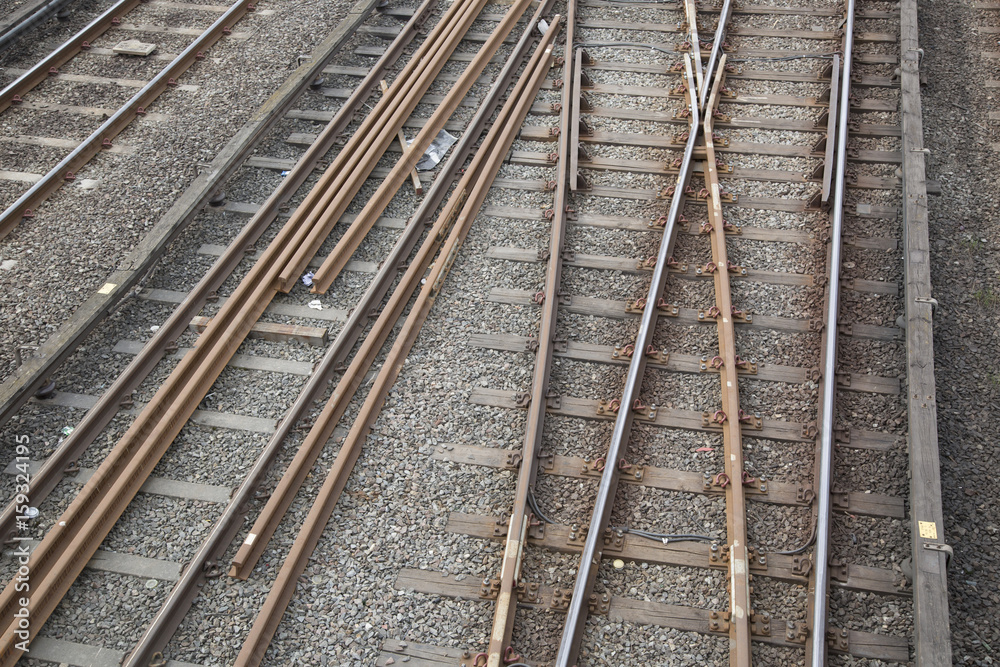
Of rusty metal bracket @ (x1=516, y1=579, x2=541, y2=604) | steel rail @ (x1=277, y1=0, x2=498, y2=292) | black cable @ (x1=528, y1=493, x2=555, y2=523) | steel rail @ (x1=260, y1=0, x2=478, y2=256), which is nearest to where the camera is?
rusty metal bracket @ (x1=516, y1=579, x2=541, y2=604)

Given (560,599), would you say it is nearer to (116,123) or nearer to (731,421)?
(731,421)

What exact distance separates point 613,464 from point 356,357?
2.50 metres

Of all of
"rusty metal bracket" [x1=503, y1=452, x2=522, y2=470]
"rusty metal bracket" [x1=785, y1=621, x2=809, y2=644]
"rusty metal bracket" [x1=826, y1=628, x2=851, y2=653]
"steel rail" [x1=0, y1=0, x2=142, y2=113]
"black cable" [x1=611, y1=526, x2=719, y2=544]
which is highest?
"steel rail" [x1=0, y1=0, x2=142, y2=113]

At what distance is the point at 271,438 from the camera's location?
6.92 meters

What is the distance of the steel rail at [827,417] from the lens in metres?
5.50

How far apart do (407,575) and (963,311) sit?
5.76 meters

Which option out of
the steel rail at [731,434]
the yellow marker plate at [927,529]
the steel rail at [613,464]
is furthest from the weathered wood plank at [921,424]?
the steel rail at [613,464]

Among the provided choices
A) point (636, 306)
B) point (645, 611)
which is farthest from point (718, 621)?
point (636, 306)

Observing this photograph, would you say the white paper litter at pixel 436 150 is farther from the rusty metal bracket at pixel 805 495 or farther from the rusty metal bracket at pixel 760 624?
the rusty metal bracket at pixel 760 624

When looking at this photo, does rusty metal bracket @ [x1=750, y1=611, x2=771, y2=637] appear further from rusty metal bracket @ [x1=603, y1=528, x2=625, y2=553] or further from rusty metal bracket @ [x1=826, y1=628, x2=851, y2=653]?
rusty metal bracket @ [x1=603, y1=528, x2=625, y2=553]

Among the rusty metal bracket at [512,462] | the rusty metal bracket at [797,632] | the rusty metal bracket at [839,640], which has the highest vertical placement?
the rusty metal bracket at [512,462]

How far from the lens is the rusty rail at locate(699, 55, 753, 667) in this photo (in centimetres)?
555

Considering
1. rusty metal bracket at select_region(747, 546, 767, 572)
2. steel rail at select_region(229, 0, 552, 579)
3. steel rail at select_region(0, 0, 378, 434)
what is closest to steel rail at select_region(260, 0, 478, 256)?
steel rail at select_region(229, 0, 552, 579)

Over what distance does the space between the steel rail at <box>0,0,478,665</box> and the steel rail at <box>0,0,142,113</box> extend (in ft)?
17.3
